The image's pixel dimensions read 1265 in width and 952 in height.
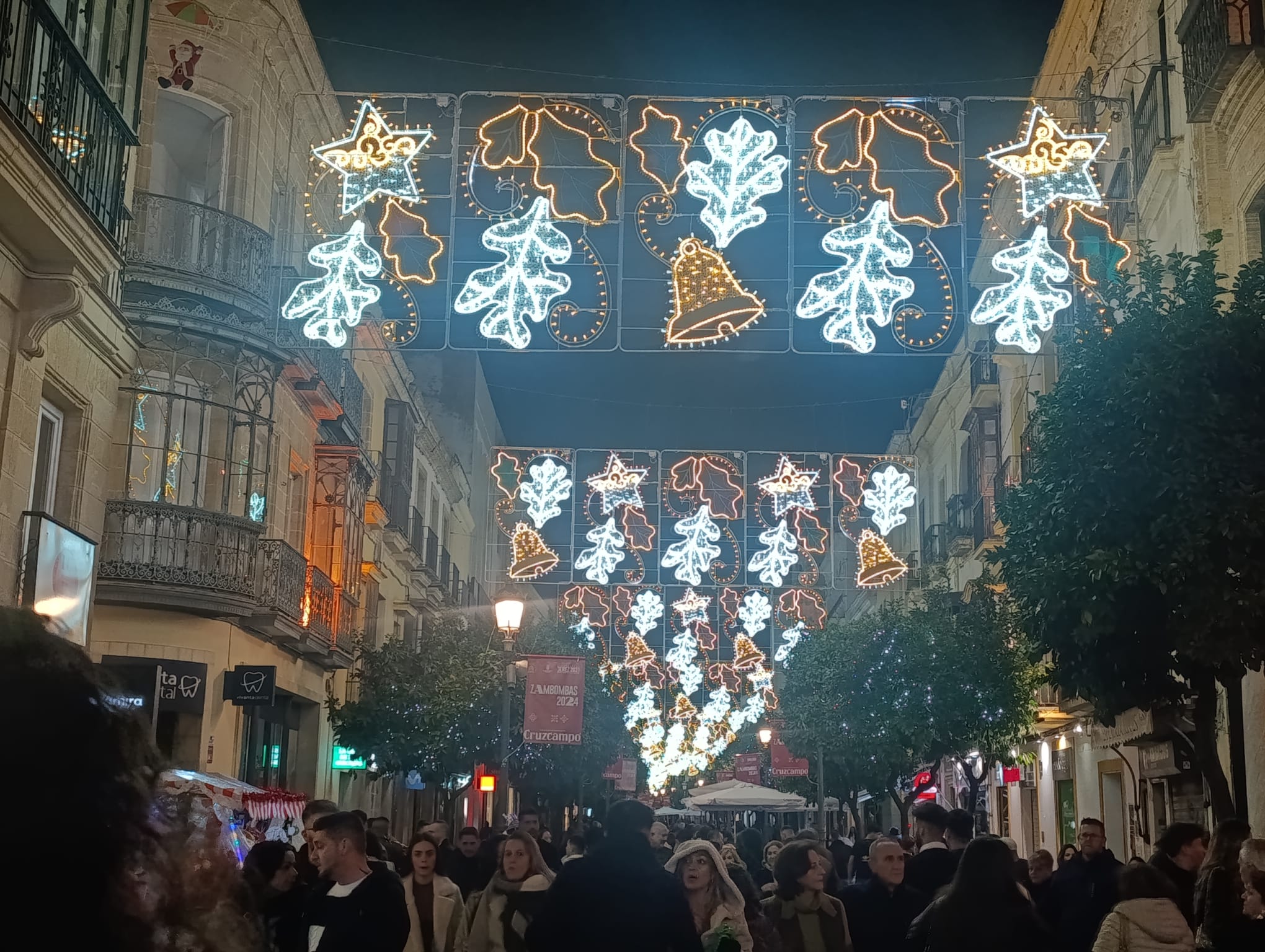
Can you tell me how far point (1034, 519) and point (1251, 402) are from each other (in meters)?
2.05

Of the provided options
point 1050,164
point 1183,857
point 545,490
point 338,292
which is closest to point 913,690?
point 545,490

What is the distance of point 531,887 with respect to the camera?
30.5 feet

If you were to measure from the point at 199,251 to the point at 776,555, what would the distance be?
15.3m

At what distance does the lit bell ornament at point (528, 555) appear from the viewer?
28.2m

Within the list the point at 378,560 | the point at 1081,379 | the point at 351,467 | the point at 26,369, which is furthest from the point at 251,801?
the point at 378,560

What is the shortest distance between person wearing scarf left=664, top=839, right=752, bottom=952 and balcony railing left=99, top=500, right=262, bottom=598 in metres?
13.3

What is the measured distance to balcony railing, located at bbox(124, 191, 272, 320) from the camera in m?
21.2

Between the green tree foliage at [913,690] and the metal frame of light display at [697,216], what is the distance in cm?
857

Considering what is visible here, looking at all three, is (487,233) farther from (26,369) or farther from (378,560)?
(378,560)

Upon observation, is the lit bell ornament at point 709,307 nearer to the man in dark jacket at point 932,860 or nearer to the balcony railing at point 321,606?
the balcony railing at point 321,606

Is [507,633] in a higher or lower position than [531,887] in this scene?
higher

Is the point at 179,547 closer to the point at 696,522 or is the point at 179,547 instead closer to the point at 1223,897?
the point at 696,522

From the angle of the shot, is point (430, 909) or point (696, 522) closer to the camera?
point (430, 909)

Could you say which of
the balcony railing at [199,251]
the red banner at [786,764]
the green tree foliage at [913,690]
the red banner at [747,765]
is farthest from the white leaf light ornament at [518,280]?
the red banner at [747,765]
